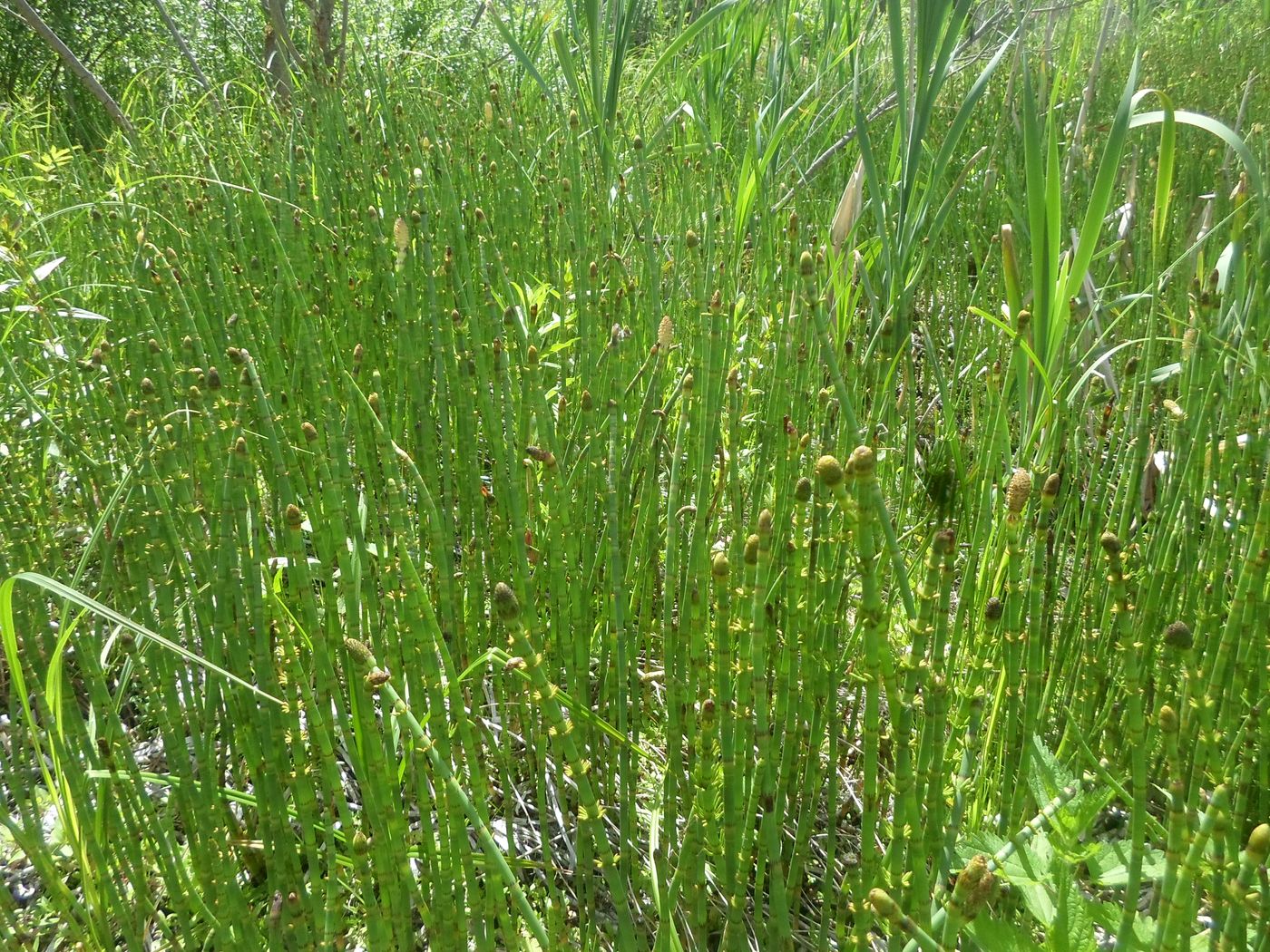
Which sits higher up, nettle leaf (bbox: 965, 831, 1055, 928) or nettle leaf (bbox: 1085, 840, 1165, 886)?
nettle leaf (bbox: 965, 831, 1055, 928)

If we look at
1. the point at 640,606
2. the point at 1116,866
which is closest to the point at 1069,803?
the point at 1116,866

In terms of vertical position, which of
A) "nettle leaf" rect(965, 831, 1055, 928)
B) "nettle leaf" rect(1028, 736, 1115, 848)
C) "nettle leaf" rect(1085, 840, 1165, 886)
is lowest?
"nettle leaf" rect(1085, 840, 1165, 886)

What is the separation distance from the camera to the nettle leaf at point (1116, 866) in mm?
643

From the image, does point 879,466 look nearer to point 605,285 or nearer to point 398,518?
point 605,285

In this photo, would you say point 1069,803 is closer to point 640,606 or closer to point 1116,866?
point 1116,866

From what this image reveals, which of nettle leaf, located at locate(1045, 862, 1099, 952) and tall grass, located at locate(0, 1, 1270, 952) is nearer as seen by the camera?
nettle leaf, located at locate(1045, 862, 1099, 952)

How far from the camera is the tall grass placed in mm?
656

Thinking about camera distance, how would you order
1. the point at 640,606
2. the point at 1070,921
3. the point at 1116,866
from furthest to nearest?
the point at 640,606
the point at 1116,866
the point at 1070,921

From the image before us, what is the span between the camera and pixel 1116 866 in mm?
718

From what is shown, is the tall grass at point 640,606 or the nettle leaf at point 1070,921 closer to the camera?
the nettle leaf at point 1070,921

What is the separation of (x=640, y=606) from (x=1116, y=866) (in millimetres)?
613

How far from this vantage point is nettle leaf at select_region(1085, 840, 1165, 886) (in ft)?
2.11

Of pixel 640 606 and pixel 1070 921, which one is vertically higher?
pixel 1070 921

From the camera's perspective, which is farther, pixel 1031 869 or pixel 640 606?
pixel 640 606
